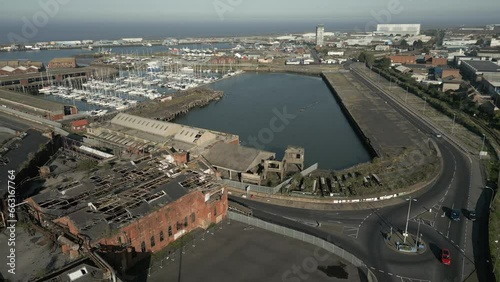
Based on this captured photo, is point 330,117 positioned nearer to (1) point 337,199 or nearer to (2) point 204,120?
(2) point 204,120

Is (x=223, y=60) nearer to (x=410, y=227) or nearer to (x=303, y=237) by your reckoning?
(x=410, y=227)

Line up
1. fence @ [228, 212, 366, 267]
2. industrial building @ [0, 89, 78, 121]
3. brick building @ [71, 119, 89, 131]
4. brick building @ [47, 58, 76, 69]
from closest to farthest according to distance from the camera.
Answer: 1. fence @ [228, 212, 366, 267]
2. brick building @ [71, 119, 89, 131]
3. industrial building @ [0, 89, 78, 121]
4. brick building @ [47, 58, 76, 69]

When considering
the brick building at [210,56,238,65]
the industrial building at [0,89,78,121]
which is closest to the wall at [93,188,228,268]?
the industrial building at [0,89,78,121]

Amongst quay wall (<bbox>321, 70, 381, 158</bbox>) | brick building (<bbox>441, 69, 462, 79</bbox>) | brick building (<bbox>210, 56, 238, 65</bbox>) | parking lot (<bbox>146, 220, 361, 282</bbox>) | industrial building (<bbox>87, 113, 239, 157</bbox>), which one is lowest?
quay wall (<bbox>321, 70, 381, 158</bbox>)

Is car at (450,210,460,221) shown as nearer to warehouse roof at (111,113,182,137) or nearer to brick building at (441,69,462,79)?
warehouse roof at (111,113,182,137)

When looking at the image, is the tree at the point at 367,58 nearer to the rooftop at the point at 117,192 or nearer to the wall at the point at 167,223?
the rooftop at the point at 117,192

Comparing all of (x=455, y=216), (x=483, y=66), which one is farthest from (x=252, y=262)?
(x=483, y=66)

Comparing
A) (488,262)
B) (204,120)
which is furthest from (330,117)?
(488,262)
